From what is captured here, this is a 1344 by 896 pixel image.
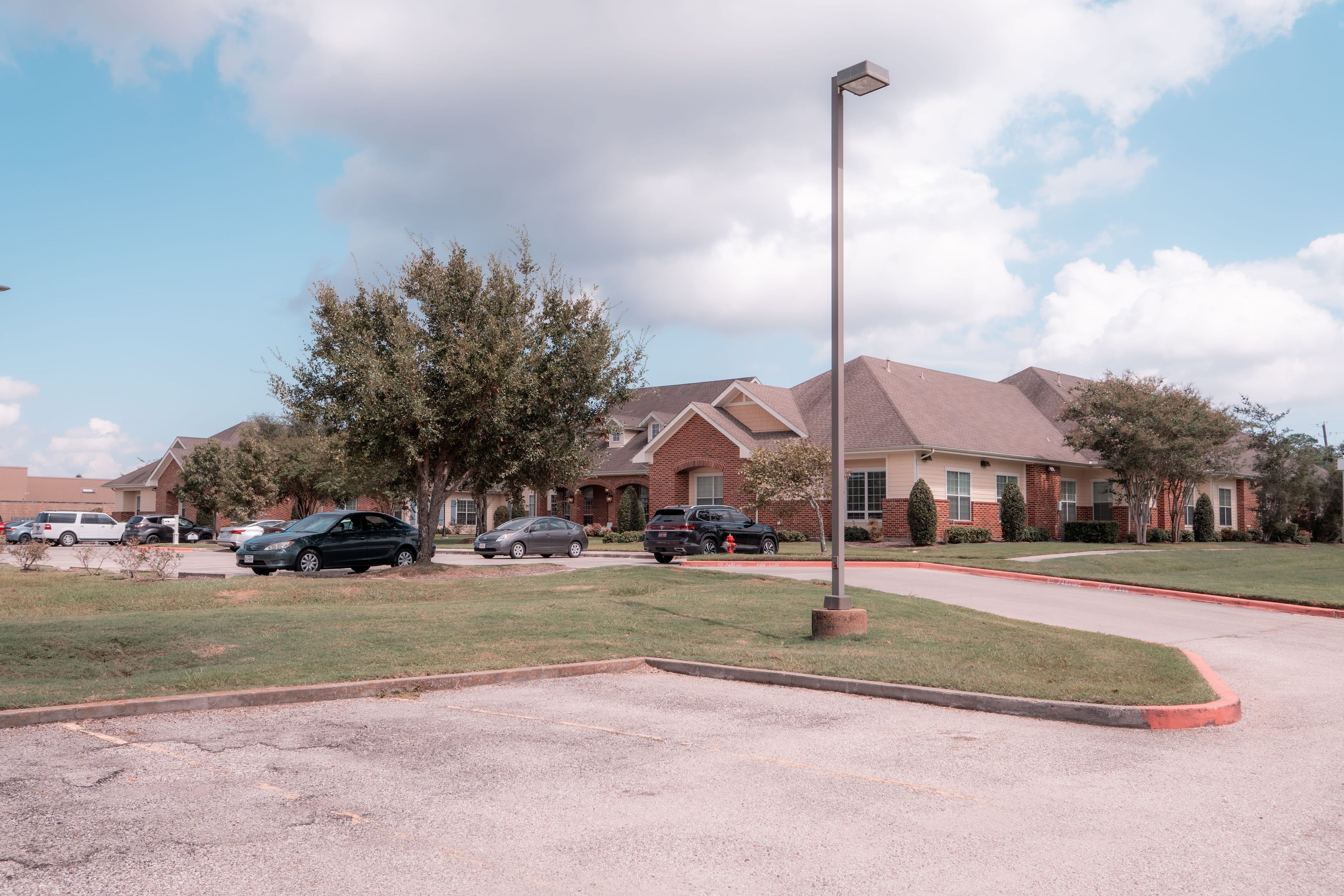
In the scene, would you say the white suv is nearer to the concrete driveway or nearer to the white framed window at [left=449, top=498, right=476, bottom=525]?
the white framed window at [left=449, top=498, right=476, bottom=525]

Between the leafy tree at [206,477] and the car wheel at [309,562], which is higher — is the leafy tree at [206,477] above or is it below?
above

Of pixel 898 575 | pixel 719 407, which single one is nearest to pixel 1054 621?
pixel 898 575

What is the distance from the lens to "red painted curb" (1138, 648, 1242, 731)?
8070 mm

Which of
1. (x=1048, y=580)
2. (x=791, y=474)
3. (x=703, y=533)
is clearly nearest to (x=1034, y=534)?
(x=791, y=474)

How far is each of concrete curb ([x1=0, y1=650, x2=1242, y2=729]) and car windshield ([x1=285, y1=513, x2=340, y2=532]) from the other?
47.4 feet

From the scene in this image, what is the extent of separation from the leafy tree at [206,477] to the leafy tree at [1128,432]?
3814 cm

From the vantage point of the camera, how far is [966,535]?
1384 inches

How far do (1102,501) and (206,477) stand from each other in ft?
138

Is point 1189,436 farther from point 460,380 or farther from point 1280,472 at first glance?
point 460,380

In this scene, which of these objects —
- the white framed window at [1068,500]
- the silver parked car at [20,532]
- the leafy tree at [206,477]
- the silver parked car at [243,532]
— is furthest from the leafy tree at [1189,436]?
the silver parked car at [20,532]

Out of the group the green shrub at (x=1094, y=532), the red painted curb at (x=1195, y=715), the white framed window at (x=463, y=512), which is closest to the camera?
the red painted curb at (x=1195, y=715)

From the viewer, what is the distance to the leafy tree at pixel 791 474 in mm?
31594

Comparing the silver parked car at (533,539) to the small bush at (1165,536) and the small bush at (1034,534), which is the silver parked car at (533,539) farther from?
the small bush at (1165,536)

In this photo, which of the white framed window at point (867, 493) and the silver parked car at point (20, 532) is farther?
the silver parked car at point (20, 532)
